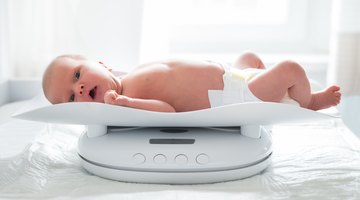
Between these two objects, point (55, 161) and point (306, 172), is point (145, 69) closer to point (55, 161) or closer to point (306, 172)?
point (55, 161)

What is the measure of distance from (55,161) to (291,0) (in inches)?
55.4

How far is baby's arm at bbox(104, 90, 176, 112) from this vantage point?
1.03 meters

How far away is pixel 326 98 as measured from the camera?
121 centimetres

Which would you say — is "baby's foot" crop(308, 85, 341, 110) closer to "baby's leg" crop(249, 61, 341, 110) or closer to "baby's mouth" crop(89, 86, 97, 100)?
"baby's leg" crop(249, 61, 341, 110)

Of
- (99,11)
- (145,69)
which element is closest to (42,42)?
(99,11)

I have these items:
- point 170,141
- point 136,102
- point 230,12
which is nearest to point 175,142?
point 170,141

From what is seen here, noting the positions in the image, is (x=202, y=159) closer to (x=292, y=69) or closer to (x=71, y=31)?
(x=292, y=69)

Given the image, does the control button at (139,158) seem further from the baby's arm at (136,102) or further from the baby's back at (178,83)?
the baby's back at (178,83)

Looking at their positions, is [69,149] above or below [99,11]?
below

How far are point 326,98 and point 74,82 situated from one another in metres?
0.56

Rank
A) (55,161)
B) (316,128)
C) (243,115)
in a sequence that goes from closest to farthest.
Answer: (243,115) < (55,161) < (316,128)

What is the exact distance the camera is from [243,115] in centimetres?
97

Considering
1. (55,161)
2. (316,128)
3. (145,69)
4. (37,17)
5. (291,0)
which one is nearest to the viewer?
(55,161)

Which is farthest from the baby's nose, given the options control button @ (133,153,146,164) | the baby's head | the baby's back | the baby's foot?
the baby's foot
